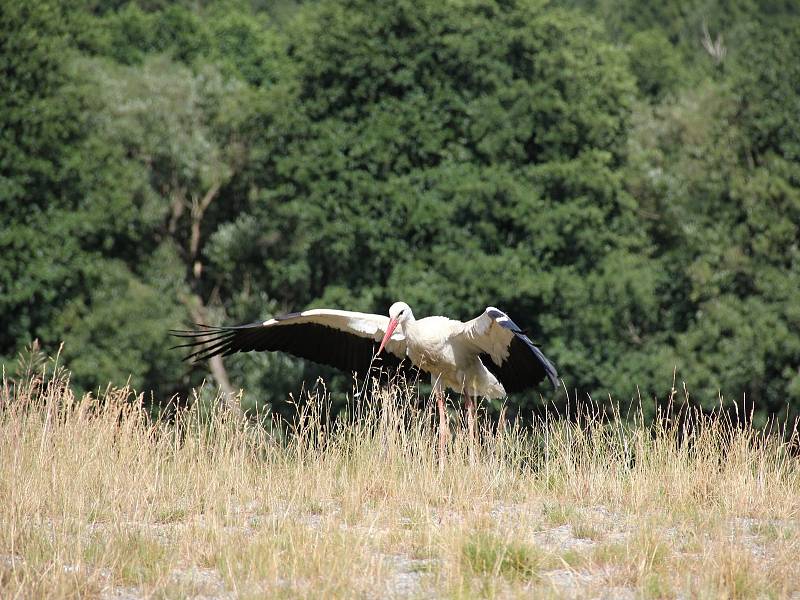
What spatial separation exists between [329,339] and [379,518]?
4.32 m

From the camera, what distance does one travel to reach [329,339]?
426 inches

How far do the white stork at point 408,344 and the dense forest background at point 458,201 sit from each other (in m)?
8.81

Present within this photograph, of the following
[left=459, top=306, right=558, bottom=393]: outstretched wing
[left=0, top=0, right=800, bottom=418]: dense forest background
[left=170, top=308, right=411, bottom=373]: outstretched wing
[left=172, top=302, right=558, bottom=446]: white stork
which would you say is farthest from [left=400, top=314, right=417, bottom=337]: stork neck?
[left=0, top=0, right=800, bottom=418]: dense forest background

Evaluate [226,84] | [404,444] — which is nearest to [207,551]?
[404,444]

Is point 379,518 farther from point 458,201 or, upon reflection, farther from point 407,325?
point 458,201

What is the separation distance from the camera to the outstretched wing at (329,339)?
34.1 ft

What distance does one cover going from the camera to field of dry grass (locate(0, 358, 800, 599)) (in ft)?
17.8

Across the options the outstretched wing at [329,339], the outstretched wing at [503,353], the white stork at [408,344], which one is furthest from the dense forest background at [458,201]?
the outstretched wing at [503,353]

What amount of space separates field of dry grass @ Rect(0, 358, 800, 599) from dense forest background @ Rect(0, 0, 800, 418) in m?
11.9

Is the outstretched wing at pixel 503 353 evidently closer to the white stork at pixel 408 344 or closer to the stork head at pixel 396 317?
the white stork at pixel 408 344

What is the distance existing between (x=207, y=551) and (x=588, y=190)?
1633cm

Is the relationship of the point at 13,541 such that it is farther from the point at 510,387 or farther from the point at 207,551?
the point at 510,387

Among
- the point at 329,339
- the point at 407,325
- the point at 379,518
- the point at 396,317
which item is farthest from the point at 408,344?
the point at 379,518

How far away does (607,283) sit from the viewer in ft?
67.9
